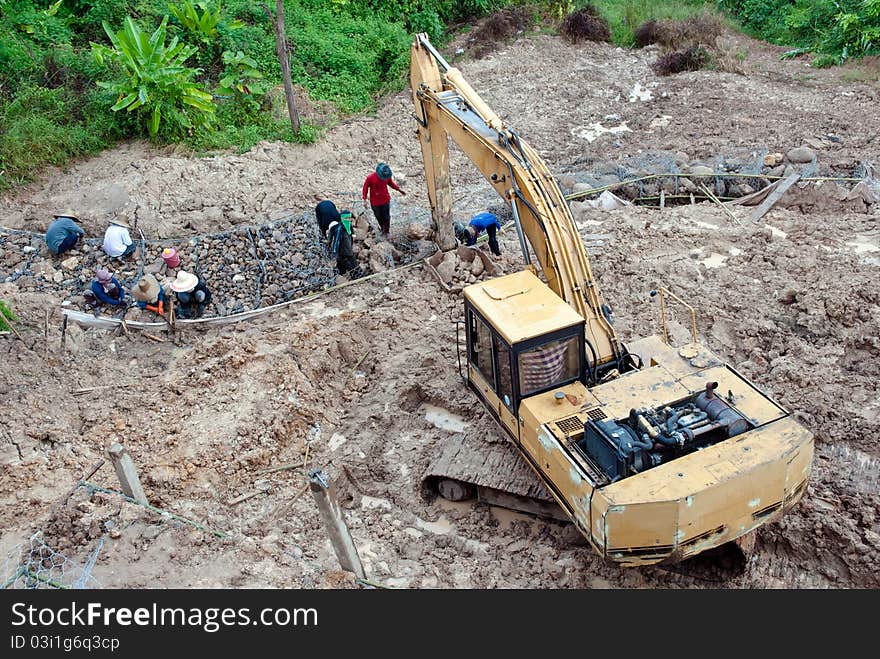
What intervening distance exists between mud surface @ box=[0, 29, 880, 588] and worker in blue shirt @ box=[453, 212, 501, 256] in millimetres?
291

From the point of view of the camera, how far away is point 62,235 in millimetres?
11820

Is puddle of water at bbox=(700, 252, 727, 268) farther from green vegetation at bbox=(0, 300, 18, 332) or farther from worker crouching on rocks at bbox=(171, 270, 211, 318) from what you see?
green vegetation at bbox=(0, 300, 18, 332)

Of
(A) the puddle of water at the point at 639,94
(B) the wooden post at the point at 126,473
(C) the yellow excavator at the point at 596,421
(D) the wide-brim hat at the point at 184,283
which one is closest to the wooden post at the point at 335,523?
(C) the yellow excavator at the point at 596,421

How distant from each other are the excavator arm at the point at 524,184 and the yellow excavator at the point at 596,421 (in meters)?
0.02

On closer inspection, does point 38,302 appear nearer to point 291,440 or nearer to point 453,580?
point 291,440

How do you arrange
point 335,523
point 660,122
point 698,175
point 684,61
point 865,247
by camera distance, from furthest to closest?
1. point 684,61
2. point 660,122
3. point 698,175
4. point 865,247
5. point 335,523

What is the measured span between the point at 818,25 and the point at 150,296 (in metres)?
18.6

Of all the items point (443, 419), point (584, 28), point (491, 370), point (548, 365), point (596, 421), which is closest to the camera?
point (596, 421)

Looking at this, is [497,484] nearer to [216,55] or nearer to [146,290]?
[146,290]

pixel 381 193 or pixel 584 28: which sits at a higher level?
pixel 584 28

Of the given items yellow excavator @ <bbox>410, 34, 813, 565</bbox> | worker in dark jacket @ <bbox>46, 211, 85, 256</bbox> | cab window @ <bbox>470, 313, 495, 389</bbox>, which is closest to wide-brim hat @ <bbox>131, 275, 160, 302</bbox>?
worker in dark jacket @ <bbox>46, 211, 85, 256</bbox>

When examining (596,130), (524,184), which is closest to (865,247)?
(524,184)

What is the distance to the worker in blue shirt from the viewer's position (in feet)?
37.3

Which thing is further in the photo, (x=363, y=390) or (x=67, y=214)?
(x=67, y=214)
